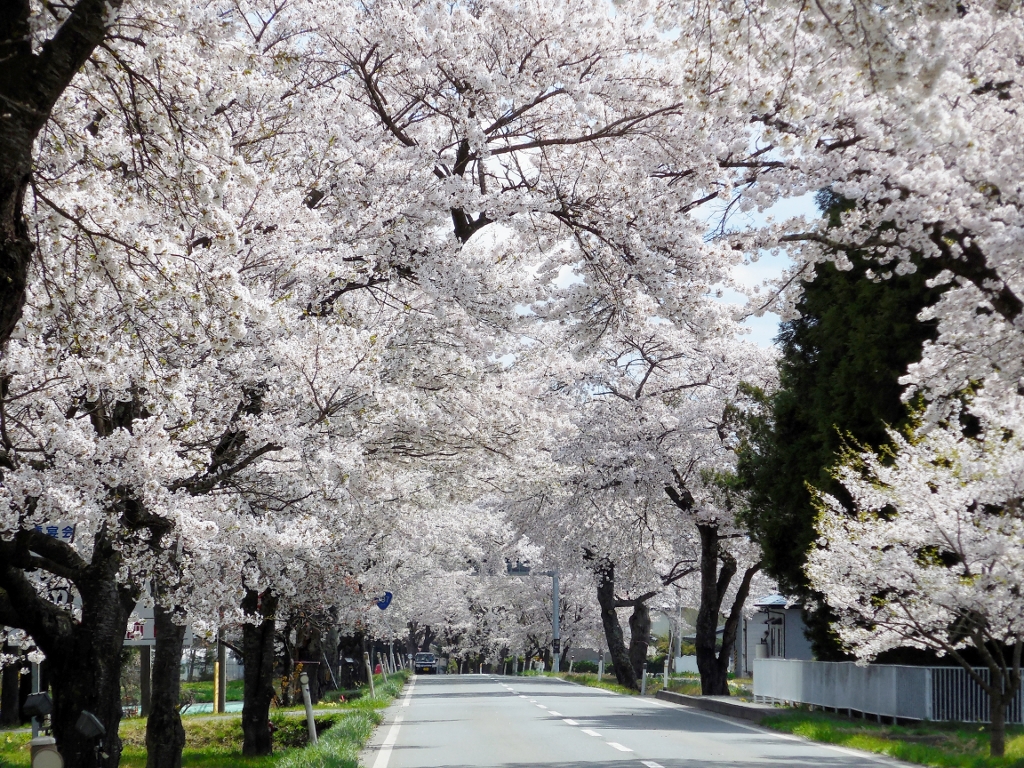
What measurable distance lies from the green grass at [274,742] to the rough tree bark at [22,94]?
7.45 meters

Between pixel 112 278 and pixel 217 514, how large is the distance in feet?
15.8

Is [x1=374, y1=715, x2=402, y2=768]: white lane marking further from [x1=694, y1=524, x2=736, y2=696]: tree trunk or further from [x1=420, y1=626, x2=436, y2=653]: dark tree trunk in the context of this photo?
[x1=420, y1=626, x2=436, y2=653]: dark tree trunk

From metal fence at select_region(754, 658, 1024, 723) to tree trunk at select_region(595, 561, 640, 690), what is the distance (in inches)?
683

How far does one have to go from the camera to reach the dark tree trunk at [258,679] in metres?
21.1

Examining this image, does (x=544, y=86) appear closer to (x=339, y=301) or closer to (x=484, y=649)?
(x=339, y=301)

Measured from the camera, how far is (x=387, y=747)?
16359 millimetres

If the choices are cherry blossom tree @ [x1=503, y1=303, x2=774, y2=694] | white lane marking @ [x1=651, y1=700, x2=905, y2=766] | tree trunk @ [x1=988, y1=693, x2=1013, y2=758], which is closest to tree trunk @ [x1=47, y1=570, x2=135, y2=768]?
white lane marking @ [x1=651, y1=700, x2=905, y2=766]

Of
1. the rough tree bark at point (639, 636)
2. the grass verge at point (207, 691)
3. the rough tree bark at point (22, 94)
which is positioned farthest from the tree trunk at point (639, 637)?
the rough tree bark at point (22, 94)

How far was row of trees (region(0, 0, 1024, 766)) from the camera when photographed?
6.62 meters

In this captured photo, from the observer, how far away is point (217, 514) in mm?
11055

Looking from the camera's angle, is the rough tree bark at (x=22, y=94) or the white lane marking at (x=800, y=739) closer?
the rough tree bark at (x=22, y=94)

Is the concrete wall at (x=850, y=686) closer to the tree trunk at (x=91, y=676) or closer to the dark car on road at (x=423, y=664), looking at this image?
the tree trunk at (x=91, y=676)

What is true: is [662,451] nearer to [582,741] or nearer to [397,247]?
[582,741]

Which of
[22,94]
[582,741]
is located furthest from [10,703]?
[22,94]
